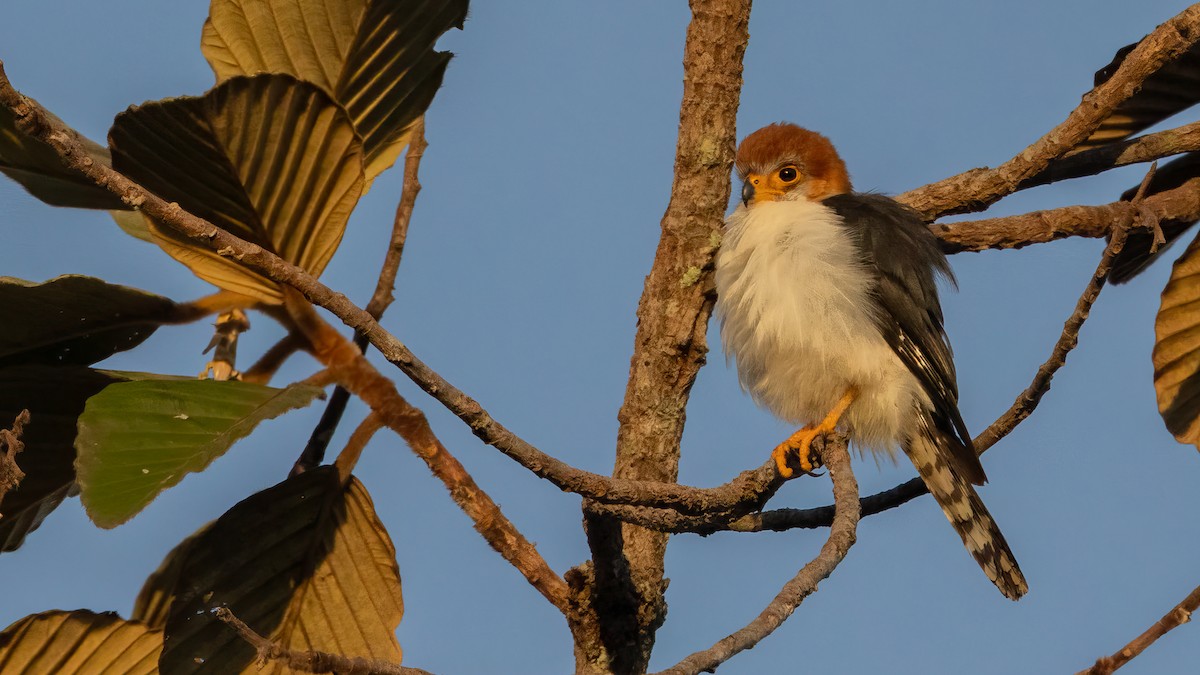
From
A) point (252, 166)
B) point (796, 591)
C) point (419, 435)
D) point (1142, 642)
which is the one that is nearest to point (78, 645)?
point (419, 435)

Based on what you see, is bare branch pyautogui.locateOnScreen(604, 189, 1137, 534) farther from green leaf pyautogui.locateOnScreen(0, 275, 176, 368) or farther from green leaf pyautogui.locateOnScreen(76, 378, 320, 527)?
green leaf pyautogui.locateOnScreen(0, 275, 176, 368)

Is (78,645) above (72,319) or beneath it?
beneath

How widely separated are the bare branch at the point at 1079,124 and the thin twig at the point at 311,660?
2132 millimetres

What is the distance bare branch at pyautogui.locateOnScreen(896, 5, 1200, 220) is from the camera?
8.91 ft

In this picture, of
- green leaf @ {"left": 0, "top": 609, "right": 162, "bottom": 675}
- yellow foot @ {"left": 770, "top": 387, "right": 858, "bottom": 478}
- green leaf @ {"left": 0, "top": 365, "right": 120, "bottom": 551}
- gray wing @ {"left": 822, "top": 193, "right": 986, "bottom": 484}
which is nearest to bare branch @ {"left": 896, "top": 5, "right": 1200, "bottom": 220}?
gray wing @ {"left": 822, "top": 193, "right": 986, "bottom": 484}

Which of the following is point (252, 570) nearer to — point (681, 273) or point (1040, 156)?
point (681, 273)

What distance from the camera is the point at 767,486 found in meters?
2.22

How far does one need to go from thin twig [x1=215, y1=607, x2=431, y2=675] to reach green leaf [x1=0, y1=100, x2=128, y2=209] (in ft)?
3.75

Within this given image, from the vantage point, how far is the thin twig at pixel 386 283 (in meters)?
2.66

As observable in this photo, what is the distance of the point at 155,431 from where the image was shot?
2045 millimetres

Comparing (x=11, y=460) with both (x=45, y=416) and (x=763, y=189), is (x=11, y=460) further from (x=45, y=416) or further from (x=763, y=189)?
(x=763, y=189)

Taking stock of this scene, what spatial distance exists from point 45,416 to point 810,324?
217 cm

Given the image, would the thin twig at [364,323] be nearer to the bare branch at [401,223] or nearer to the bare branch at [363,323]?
the bare branch at [363,323]

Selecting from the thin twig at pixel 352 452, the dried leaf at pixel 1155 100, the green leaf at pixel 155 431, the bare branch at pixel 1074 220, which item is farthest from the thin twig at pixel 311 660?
the dried leaf at pixel 1155 100
